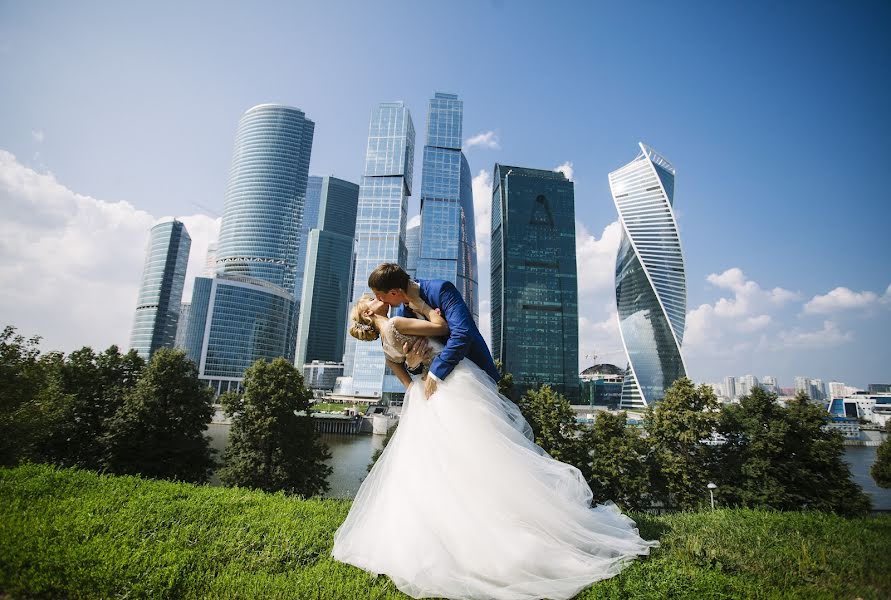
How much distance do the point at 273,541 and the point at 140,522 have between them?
1230 millimetres

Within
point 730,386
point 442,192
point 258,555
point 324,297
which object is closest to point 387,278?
point 258,555

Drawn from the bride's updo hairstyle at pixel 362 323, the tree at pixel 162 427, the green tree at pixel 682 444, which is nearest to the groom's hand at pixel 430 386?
the bride's updo hairstyle at pixel 362 323

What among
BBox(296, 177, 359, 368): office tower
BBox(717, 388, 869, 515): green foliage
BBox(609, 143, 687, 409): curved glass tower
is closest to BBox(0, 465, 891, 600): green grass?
BBox(717, 388, 869, 515): green foliage

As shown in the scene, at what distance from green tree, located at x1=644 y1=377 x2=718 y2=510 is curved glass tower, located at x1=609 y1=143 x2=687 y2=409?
201 ft

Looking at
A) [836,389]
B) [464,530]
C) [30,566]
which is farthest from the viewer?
[836,389]

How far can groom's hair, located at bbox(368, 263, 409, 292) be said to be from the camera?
3.47 meters

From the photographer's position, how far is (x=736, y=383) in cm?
18338

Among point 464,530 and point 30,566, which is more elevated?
point 464,530

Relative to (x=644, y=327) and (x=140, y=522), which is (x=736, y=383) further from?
(x=140, y=522)

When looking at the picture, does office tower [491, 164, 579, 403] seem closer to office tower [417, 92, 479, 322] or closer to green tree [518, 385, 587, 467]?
office tower [417, 92, 479, 322]

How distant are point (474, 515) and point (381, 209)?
333 feet

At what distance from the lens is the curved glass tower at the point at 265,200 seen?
128m

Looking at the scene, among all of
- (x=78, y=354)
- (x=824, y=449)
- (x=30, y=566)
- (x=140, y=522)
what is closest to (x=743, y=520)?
(x=140, y=522)

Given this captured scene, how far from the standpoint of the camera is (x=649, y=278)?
2948 inches
